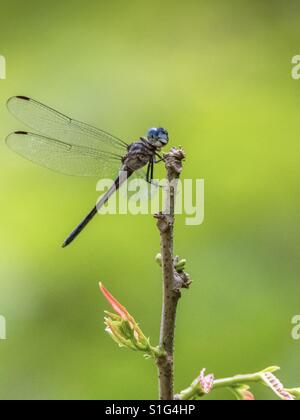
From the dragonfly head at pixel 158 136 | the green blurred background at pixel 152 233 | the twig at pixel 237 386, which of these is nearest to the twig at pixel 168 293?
the twig at pixel 237 386

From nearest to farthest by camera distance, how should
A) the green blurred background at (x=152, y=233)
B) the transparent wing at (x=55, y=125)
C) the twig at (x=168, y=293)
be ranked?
the twig at (x=168, y=293) < the green blurred background at (x=152, y=233) < the transparent wing at (x=55, y=125)

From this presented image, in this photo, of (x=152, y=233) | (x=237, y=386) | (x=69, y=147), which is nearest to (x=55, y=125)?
(x=69, y=147)

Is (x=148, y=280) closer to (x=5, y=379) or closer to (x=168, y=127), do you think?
(x=5, y=379)

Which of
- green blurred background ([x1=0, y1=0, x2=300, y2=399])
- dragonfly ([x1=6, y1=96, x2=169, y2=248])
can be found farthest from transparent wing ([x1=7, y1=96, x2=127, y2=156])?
green blurred background ([x1=0, y1=0, x2=300, y2=399])

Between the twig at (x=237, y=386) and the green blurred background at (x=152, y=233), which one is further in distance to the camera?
the green blurred background at (x=152, y=233)

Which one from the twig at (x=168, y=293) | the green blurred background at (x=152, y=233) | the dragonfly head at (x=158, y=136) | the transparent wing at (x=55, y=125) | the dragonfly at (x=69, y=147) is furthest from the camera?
the transparent wing at (x=55, y=125)

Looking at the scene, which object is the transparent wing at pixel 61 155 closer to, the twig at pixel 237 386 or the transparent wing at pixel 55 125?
the transparent wing at pixel 55 125
